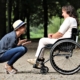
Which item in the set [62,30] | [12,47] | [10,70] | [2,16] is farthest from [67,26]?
[2,16]

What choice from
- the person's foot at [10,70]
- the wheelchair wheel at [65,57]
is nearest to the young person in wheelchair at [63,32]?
the wheelchair wheel at [65,57]

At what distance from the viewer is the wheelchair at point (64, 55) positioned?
637 cm

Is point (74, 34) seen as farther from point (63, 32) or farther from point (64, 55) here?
point (64, 55)

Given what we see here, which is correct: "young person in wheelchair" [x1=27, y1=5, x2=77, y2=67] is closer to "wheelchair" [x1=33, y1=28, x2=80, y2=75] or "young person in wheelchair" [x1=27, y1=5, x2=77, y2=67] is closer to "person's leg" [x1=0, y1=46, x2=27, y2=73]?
"wheelchair" [x1=33, y1=28, x2=80, y2=75]

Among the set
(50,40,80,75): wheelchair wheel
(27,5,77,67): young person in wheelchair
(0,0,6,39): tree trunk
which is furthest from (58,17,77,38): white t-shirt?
(0,0,6,39): tree trunk

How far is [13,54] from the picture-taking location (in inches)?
257

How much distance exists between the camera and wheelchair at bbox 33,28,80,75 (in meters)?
6.37

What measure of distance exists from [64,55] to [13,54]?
3.05 feet

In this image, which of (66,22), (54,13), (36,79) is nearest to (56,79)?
(36,79)

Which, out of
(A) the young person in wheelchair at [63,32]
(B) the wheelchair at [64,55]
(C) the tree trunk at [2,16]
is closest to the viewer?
(B) the wheelchair at [64,55]

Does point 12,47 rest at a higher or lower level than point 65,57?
higher

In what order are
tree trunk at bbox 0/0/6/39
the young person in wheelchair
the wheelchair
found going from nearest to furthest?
1. the wheelchair
2. the young person in wheelchair
3. tree trunk at bbox 0/0/6/39

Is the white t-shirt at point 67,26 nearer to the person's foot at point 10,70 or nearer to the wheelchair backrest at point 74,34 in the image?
the wheelchair backrest at point 74,34

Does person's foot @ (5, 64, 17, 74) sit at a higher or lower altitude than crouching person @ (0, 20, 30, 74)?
lower
